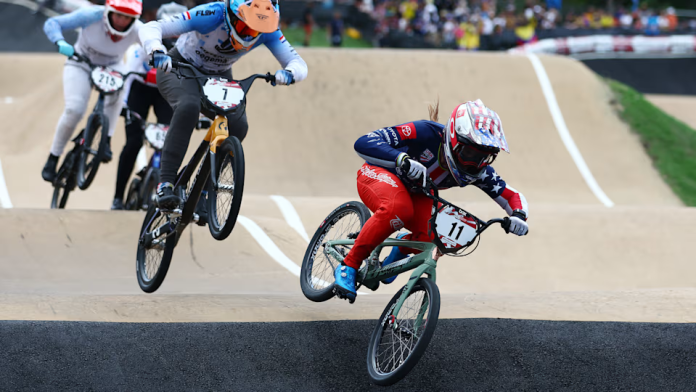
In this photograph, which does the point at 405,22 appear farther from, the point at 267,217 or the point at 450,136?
the point at 450,136

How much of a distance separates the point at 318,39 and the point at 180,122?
979 inches

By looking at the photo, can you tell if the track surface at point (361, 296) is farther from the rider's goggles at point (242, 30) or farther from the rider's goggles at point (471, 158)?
the rider's goggles at point (242, 30)

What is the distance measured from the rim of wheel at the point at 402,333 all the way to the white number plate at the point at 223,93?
209 centimetres

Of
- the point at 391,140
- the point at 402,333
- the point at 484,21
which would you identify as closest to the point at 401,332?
the point at 402,333

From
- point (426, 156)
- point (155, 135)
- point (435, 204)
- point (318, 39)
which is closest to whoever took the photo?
point (435, 204)

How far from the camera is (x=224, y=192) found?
17.8ft

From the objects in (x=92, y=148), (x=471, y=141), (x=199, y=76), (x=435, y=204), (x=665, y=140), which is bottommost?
(x=665, y=140)

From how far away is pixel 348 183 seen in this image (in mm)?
13523

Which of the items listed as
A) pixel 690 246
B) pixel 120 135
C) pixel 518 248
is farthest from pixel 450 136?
pixel 120 135

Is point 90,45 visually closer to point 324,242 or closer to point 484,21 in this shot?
point 324,242

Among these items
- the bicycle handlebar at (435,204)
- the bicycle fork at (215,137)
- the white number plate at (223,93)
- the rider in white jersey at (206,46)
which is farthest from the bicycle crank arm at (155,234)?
the bicycle handlebar at (435,204)

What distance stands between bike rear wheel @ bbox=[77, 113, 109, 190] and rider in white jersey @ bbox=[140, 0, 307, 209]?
2.46 meters

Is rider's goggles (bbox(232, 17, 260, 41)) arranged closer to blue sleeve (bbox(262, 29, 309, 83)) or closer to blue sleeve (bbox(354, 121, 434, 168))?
blue sleeve (bbox(262, 29, 309, 83))

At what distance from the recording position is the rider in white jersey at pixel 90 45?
8.02 metres
